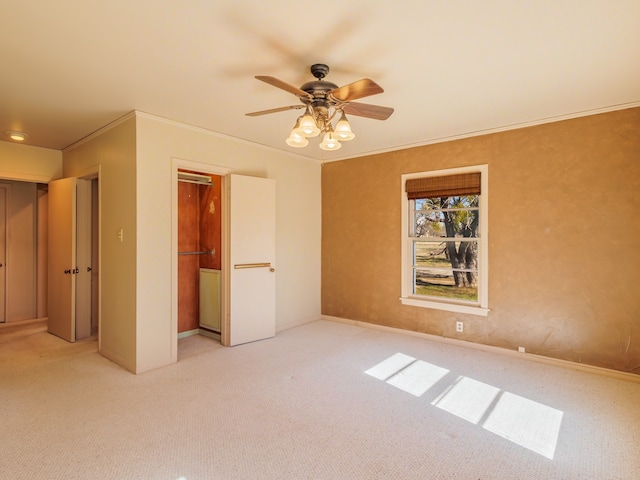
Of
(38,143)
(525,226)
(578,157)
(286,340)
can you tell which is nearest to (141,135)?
(38,143)

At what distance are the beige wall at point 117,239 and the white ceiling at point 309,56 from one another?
1.13ft

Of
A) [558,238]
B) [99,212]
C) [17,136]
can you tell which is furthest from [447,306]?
[17,136]

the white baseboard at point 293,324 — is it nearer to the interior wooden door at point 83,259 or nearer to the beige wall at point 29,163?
the interior wooden door at point 83,259

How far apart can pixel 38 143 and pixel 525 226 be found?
19.5 feet

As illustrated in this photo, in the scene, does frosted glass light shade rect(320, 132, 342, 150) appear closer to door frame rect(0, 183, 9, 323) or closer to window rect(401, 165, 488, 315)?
window rect(401, 165, 488, 315)

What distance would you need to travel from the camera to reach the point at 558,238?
347 centimetres

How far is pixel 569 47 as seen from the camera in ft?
7.14

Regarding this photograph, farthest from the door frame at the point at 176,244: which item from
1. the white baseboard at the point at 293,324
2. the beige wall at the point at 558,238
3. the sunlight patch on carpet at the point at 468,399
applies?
the sunlight patch on carpet at the point at 468,399

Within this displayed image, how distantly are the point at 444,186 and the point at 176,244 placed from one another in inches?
126

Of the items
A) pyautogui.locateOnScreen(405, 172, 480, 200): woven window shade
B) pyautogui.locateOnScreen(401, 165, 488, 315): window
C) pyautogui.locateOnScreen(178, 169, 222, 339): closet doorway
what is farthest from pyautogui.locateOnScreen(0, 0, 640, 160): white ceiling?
pyautogui.locateOnScreen(178, 169, 222, 339): closet doorway

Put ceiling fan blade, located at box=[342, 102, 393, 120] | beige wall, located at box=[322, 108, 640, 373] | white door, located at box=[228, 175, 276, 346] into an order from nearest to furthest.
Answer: ceiling fan blade, located at box=[342, 102, 393, 120], beige wall, located at box=[322, 108, 640, 373], white door, located at box=[228, 175, 276, 346]

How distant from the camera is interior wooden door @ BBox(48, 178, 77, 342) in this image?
4184 millimetres

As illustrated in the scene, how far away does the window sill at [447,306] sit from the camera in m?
3.95

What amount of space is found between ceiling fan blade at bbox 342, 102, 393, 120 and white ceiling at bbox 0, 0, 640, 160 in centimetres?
26
